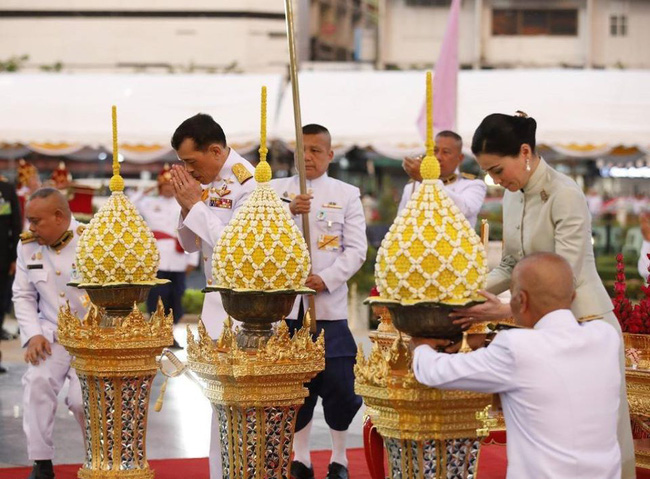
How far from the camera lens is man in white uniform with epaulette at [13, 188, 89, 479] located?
5.98 metres

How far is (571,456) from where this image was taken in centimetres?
339

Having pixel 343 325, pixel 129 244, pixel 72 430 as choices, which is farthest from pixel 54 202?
pixel 72 430

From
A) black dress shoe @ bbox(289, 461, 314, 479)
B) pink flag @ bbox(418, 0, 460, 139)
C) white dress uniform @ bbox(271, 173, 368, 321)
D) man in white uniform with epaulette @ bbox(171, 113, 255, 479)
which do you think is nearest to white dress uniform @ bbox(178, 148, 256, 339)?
man in white uniform with epaulette @ bbox(171, 113, 255, 479)

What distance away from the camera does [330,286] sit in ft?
19.6

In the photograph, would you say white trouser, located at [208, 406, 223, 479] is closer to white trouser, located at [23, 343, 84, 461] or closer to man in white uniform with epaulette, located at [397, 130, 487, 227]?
white trouser, located at [23, 343, 84, 461]

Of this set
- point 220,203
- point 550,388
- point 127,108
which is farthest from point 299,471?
point 127,108

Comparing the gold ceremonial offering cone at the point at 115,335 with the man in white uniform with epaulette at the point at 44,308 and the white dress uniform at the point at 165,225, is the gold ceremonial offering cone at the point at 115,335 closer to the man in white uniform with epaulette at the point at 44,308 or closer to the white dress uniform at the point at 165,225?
the man in white uniform with epaulette at the point at 44,308

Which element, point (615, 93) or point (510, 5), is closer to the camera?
point (615, 93)

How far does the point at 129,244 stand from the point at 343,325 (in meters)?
1.29

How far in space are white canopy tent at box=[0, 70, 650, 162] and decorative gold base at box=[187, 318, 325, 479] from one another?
885cm

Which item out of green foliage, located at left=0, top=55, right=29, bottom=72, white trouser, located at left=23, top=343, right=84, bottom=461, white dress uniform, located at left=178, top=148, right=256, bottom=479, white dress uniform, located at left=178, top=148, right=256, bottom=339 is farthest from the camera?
green foliage, located at left=0, top=55, right=29, bottom=72

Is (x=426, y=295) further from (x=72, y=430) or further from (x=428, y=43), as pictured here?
(x=428, y=43)

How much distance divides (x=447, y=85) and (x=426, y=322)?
683 cm

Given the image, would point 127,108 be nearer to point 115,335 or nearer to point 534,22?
point 115,335
